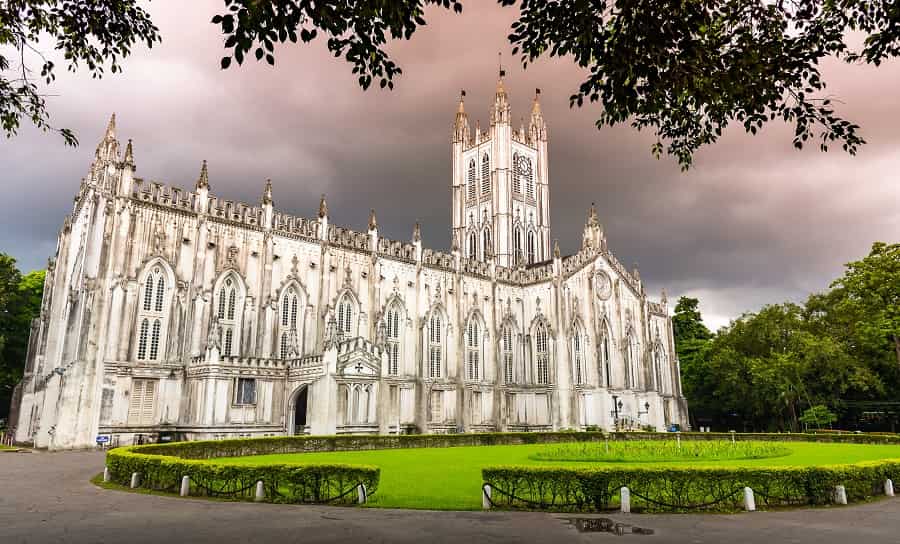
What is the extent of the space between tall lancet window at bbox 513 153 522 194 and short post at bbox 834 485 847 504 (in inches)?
2818

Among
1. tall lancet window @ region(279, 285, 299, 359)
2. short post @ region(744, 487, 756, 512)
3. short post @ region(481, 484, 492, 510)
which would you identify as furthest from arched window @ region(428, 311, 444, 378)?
short post @ region(744, 487, 756, 512)

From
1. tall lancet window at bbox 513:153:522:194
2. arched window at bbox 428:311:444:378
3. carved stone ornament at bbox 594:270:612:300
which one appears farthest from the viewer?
tall lancet window at bbox 513:153:522:194

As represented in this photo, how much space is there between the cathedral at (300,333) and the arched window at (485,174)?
24754 millimetres

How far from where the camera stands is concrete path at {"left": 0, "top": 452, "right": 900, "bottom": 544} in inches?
432

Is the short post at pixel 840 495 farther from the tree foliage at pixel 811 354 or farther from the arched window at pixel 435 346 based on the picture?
the tree foliage at pixel 811 354

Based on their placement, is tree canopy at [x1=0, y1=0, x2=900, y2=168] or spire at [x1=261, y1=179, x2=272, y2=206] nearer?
tree canopy at [x1=0, y1=0, x2=900, y2=168]

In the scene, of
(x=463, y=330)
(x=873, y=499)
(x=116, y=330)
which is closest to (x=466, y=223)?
(x=463, y=330)

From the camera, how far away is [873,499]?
16.8 m

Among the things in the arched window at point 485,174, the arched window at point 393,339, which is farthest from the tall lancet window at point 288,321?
→ the arched window at point 485,174

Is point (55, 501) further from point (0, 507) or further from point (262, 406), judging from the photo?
point (262, 406)

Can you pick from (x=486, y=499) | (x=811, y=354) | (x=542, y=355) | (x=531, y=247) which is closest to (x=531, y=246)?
(x=531, y=247)

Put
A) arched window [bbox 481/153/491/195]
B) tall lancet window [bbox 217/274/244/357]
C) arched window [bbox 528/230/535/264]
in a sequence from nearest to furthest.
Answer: tall lancet window [bbox 217/274/244/357] → arched window [bbox 528/230/535/264] → arched window [bbox 481/153/491/195]

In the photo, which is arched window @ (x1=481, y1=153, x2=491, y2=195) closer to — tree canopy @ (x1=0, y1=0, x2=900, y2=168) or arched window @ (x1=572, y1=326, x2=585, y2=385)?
arched window @ (x1=572, y1=326, x2=585, y2=385)

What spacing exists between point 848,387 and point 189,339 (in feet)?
186
